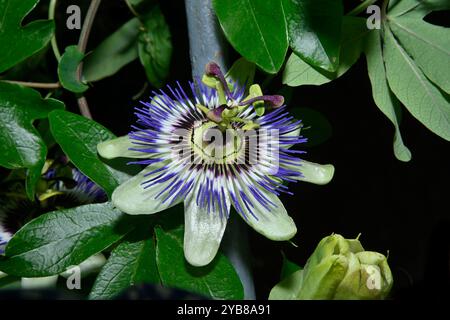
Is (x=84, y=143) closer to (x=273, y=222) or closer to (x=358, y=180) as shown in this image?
(x=273, y=222)

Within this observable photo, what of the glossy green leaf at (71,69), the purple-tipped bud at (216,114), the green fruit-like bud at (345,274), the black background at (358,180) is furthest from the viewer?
the black background at (358,180)

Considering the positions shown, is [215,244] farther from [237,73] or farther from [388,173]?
[388,173]

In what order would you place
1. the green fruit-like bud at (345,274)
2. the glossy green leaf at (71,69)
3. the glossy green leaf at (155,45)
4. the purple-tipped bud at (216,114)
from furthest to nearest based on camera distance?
the glossy green leaf at (155,45) < the glossy green leaf at (71,69) < the purple-tipped bud at (216,114) < the green fruit-like bud at (345,274)

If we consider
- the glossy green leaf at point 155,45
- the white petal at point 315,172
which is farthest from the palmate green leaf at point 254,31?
the glossy green leaf at point 155,45

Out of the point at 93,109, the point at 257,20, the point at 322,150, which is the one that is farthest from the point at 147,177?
the point at 322,150

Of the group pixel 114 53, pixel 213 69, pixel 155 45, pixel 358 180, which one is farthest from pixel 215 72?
pixel 358 180

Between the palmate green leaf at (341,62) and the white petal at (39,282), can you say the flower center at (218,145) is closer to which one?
the palmate green leaf at (341,62)

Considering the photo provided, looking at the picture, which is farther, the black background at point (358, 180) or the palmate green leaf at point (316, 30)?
the black background at point (358, 180)
